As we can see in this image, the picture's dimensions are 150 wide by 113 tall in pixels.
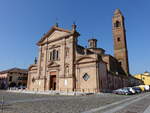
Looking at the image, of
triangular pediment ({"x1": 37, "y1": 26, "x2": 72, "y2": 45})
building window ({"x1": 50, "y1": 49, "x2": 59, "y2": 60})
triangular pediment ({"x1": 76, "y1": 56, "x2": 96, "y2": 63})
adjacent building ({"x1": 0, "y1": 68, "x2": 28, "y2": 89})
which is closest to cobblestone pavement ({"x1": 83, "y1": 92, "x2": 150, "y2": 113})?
triangular pediment ({"x1": 76, "y1": 56, "x2": 96, "y2": 63})

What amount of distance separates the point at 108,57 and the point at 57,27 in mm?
16200

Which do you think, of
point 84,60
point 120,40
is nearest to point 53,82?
point 84,60

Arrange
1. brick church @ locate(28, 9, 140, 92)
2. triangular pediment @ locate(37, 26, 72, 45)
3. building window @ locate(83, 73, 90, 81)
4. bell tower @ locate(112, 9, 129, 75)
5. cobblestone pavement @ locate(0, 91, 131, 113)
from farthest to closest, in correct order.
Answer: bell tower @ locate(112, 9, 129, 75)
triangular pediment @ locate(37, 26, 72, 45)
building window @ locate(83, 73, 90, 81)
brick church @ locate(28, 9, 140, 92)
cobblestone pavement @ locate(0, 91, 131, 113)

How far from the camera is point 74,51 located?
34.1 meters

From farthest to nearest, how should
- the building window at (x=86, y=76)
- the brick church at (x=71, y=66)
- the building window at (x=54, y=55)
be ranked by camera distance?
1. the building window at (x=54, y=55)
2. the building window at (x=86, y=76)
3. the brick church at (x=71, y=66)

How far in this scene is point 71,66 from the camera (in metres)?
32.5

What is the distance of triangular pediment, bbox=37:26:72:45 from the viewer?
36.8 metres

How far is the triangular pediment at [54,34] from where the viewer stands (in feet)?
121

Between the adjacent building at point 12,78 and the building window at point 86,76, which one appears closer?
the building window at point 86,76

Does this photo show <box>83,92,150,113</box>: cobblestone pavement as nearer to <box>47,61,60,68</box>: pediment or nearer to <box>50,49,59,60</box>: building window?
<box>47,61,60,68</box>: pediment

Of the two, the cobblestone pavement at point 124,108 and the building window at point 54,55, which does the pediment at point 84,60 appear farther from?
the cobblestone pavement at point 124,108

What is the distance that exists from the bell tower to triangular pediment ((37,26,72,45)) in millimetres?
20825

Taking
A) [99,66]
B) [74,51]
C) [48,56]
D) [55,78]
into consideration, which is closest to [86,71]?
[99,66]

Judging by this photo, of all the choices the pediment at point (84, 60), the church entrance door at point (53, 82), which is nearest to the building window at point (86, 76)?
the pediment at point (84, 60)
